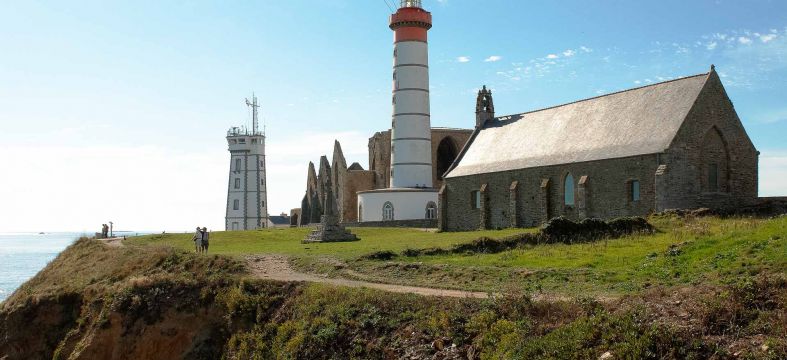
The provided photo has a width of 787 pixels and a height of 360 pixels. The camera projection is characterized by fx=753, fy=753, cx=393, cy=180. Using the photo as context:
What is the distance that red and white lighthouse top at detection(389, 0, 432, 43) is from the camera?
57.5m

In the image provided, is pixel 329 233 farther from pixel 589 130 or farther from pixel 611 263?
pixel 611 263

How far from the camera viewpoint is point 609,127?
126 feet

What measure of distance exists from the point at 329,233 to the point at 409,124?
21.5 m

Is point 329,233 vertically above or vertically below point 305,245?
above

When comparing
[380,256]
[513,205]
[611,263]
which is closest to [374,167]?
[513,205]

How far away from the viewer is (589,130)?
39719 millimetres

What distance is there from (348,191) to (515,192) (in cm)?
2988

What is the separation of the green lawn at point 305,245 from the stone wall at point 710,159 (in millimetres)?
7137

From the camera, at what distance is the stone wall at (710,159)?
33312 mm

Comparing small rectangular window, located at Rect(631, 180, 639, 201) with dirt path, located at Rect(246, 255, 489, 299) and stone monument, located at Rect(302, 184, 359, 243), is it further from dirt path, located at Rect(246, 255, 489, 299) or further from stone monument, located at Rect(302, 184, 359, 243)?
dirt path, located at Rect(246, 255, 489, 299)

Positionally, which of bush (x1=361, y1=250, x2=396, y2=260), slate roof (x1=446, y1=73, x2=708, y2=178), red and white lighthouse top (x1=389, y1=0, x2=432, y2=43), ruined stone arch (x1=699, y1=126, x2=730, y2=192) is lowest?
bush (x1=361, y1=250, x2=396, y2=260)

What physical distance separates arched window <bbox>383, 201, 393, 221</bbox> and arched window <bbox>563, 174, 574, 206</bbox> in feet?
68.4

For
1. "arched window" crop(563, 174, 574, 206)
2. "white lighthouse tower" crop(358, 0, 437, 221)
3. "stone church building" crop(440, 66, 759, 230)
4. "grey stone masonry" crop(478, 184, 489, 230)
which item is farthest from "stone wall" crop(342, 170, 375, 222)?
"arched window" crop(563, 174, 574, 206)

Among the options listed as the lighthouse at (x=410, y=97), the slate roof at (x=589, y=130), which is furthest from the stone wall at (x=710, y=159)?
the lighthouse at (x=410, y=97)
